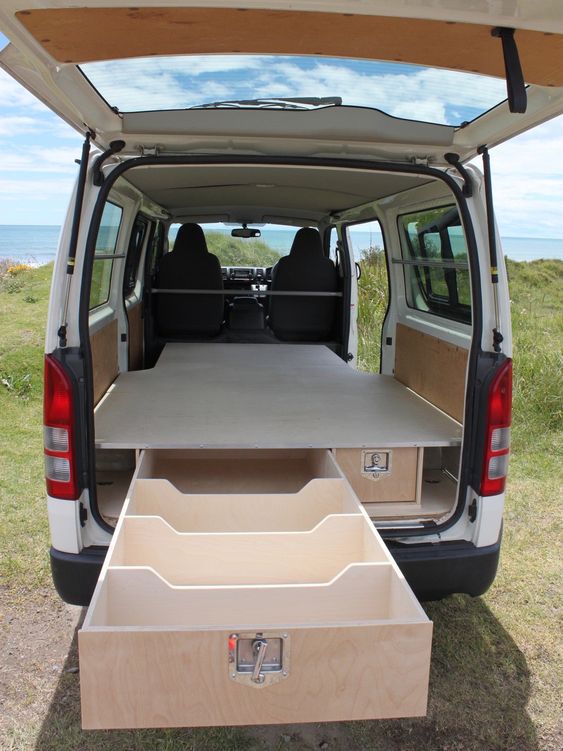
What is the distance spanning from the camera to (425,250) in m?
3.83

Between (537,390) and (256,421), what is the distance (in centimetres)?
378

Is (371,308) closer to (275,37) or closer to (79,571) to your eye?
(79,571)

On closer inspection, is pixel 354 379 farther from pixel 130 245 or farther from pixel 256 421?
pixel 130 245

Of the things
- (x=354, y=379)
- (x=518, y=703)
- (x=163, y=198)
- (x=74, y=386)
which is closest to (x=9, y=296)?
(x=163, y=198)

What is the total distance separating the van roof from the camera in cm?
157

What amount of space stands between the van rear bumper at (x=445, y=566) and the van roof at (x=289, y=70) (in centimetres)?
154

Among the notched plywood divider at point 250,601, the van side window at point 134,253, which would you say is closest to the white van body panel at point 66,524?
the notched plywood divider at point 250,601

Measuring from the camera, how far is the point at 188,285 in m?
5.32

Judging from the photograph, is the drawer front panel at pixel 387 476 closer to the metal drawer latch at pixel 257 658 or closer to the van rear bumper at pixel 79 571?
the van rear bumper at pixel 79 571

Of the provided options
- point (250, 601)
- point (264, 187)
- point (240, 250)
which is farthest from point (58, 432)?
point (240, 250)

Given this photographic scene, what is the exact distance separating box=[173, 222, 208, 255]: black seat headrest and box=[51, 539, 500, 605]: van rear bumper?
3.23 meters

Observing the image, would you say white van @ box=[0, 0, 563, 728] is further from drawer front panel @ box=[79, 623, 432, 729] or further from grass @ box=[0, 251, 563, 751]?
grass @ box=[0, 251, 563, 751]

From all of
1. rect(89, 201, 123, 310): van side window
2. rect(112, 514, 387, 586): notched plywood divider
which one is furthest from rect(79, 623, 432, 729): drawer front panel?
rect(89, 201, 123, 310): van side window

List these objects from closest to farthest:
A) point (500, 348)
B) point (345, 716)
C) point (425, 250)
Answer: point (345, 716) → point (500, 348) → point (425, 250)
